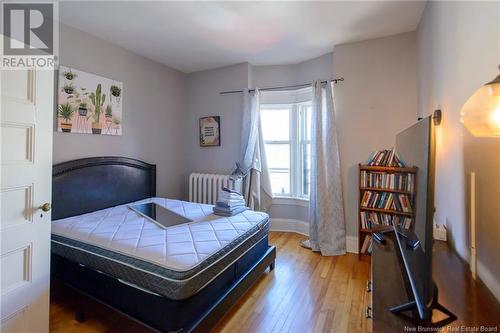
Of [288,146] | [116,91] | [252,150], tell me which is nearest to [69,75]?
[116,91]

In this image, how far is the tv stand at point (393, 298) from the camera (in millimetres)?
854

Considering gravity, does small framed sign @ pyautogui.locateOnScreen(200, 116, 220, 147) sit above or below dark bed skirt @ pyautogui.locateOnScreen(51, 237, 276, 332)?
above

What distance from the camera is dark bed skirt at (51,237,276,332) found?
1.44 meters

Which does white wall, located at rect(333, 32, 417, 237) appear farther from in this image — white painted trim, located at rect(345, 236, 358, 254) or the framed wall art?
the framed wall art

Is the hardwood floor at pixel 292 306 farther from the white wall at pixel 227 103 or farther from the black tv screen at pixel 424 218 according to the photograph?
the white wall at pixel 227 103

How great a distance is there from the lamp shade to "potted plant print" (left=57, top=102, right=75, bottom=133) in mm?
3051

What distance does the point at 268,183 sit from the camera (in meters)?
3.67

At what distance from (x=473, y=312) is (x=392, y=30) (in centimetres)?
273

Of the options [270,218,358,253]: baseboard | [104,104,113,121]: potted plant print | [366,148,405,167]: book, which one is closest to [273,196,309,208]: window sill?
[270,218,358,253]: baseboard

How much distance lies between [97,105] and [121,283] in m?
2.04

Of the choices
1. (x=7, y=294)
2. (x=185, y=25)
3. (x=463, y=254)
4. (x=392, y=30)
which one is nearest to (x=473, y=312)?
(x=463, y=254)

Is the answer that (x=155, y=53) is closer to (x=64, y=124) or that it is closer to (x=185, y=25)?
(x=185, y=25)

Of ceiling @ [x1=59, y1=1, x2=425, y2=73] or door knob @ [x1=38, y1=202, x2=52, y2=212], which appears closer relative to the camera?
door knob @ [x1=38, y1=202, x2=52, y2=212]

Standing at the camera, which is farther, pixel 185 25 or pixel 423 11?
pixel 185 25
